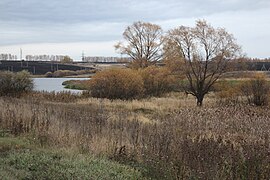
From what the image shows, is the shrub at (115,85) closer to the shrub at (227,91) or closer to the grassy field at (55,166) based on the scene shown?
the shrub at (227,91)

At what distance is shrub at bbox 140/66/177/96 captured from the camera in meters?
43.1

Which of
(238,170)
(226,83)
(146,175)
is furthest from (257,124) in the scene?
(226,83)

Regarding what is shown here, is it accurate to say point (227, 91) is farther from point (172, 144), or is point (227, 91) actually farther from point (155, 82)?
point (172, 144)

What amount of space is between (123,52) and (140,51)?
3.35 m

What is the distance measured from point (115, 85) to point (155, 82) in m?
7.19

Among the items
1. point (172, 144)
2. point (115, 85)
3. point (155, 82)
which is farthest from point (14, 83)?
point (172, 144)

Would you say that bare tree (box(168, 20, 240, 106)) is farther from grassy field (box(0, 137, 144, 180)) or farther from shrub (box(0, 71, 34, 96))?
grassy field (box(0, 137, 144, 180))

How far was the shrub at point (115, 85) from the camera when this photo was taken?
3778 centimetres

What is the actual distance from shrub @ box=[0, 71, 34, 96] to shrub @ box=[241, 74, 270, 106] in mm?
22164

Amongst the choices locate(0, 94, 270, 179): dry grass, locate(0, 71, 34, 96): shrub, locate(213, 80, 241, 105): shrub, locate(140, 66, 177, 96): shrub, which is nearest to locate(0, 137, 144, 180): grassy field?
locate(0, 94, 270, 179): dry grass

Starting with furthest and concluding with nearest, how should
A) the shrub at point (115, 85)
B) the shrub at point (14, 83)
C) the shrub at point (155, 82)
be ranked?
the shrub at point (155, 82)
the shrub at point (115, 85)
the shrub at point (14, 83)

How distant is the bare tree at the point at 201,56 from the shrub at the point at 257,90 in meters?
2.92

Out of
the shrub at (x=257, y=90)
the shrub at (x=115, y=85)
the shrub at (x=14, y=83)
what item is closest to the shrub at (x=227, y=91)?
the shrub at (x=257, y=90)

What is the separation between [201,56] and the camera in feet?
115
